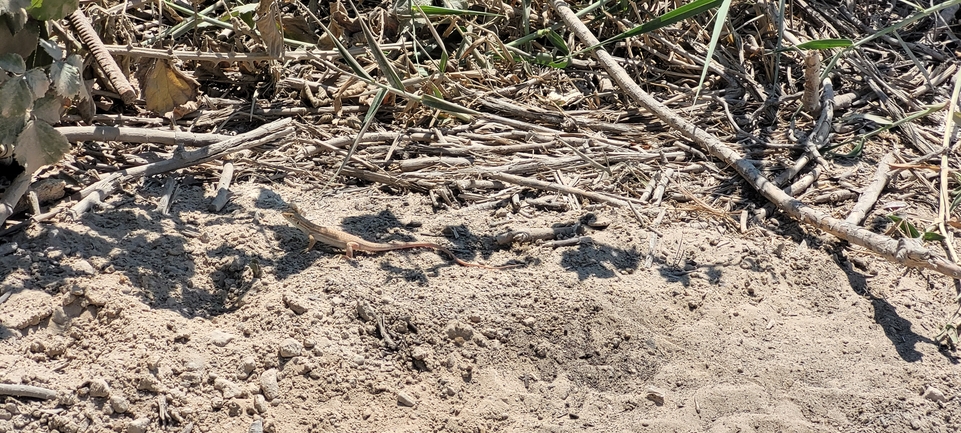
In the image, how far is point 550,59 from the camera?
4426 mm

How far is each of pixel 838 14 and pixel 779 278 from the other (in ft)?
7.08

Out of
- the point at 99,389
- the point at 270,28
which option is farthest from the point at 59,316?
the point at 270,28

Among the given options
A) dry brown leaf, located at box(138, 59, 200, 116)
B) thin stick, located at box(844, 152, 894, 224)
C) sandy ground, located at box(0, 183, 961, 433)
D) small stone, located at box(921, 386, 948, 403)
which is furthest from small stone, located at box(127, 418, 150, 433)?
thin stick, located at box(844, 152, 894, 224)

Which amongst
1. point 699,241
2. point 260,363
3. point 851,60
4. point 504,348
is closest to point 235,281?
point 260,363

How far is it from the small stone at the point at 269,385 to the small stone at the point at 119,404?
44 centimetres

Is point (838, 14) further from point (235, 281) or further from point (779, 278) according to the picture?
point (235, 281)

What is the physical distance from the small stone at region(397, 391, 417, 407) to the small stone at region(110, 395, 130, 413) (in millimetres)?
910

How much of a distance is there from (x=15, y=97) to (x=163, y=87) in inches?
42.5

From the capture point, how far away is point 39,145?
2949 mm

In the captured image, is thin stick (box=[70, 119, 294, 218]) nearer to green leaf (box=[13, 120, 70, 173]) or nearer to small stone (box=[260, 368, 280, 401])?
green leaf (box=[13, 120, 70, 173])

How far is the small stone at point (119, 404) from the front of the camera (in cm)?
270

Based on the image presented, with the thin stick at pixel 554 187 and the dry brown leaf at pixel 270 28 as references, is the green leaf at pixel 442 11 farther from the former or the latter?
the thin stick at pixel 554 187

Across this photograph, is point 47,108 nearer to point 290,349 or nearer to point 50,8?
point 50,8

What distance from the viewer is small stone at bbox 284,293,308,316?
122 inches
